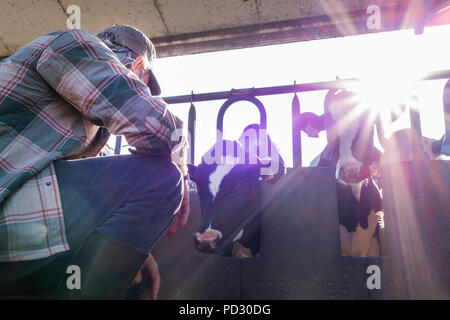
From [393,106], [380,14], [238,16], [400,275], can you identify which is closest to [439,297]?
[400,275]

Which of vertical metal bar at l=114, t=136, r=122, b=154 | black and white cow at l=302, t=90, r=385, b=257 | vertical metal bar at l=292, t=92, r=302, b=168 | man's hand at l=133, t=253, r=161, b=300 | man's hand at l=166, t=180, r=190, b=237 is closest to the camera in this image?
man's hand at l=166, t=180, r=190, b=237

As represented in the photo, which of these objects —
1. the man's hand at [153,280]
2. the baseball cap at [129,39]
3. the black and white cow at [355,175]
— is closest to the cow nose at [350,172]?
the black and white cow at [355,175]

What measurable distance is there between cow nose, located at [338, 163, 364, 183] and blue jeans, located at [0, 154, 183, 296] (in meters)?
2.22

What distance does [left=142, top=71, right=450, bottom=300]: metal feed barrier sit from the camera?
86.0 inches

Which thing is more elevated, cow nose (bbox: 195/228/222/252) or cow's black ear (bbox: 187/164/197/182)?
cow's black ear (bbox: 187/164/197/182)

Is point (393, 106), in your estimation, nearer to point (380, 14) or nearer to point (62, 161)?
point (380, 14)

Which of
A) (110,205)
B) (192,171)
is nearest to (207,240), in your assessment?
(192,171)

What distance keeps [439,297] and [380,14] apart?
2.48 m

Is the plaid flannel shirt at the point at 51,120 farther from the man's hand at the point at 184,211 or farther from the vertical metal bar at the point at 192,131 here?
the vertical metal bar at the point at 192,131

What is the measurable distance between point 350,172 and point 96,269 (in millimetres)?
2584

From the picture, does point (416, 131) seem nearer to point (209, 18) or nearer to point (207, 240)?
point (207, 240)

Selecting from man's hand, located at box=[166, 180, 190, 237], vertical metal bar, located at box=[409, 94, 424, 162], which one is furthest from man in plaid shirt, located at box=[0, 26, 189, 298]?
vertical metal bar, located at box=[409, 94, 424, 162]

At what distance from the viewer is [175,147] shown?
1.36 metres

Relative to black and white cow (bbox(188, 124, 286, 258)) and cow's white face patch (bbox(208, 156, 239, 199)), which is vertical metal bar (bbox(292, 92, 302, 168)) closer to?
black and white cow (bbox(188, 124, 286, 258))
